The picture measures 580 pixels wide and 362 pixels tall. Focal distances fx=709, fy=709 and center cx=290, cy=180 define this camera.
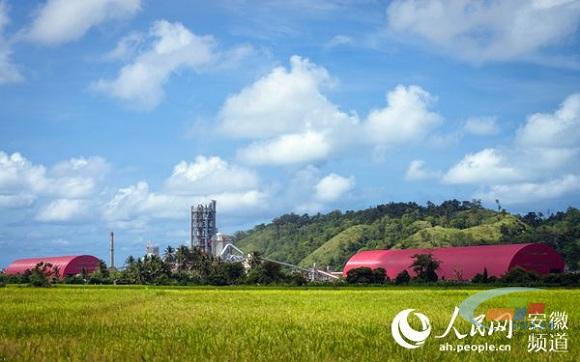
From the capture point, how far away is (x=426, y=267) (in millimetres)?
92125

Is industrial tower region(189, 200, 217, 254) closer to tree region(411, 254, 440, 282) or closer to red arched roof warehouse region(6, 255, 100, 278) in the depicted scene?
red arched roof warehouse region(6, 255, 100, 278)

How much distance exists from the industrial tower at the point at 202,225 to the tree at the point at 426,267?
6447 centimetres

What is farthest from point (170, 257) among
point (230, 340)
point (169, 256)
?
point (230, 340)

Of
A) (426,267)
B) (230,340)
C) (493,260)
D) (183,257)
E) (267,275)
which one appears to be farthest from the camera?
(183,257)

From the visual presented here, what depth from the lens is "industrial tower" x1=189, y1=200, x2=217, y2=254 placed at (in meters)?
148

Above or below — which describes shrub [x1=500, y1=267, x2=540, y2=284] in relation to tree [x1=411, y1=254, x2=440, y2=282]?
below

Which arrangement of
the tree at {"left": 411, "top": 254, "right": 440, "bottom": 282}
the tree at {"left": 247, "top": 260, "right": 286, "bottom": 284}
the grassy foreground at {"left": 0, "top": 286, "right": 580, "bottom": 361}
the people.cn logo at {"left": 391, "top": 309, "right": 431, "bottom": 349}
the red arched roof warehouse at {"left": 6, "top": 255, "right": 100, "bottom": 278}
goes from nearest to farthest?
the grassy foreground at {"left": 0, "top": 286, "right": 580, "bottom": 361}, the people.cn logo at {"left": 391, "top": 309, "right": 431, "bottom": 349}, the tree at {"left": 411, "top": 254, "right": 440, "bottom": 282}, the tree at {"left": 247, "top": 260, "right": 286, "bottom": 284}, the red arched roof warehouse at {"left": 6, "top": 255, "right": 100, "bottom": 278}

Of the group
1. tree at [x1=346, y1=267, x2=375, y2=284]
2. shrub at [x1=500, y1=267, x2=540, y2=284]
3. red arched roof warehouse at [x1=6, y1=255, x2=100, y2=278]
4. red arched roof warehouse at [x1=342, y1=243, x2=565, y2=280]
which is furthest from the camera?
red arched roof warehouse at [x1=6, y1=255, x2=100, y2=278]

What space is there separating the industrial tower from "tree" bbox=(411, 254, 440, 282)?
64.5 m

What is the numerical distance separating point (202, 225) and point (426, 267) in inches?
2640

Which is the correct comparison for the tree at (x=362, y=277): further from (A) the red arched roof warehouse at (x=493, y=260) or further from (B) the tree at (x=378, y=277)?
(A) the red arched roof warehouse at (x=493, y=260)

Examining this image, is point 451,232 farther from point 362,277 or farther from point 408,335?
point 408,335

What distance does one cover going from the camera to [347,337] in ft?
57.2

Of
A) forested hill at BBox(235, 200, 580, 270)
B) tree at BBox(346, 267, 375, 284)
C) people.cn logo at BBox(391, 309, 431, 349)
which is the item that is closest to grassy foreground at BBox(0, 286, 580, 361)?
people.cn logo at BBox(391, 309, 431, 349)
